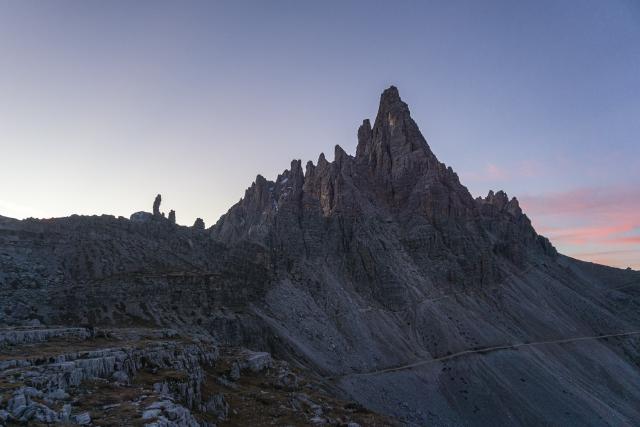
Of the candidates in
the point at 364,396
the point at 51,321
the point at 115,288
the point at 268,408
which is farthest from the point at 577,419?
the point at 51,321

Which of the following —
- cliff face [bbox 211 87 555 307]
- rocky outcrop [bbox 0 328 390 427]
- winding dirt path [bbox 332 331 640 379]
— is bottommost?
winding dirt path [bbox 332 331 640 379]

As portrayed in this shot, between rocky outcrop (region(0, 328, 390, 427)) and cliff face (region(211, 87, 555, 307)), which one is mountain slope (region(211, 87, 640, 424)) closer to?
cliff face (region(211, 87, 555, 307))

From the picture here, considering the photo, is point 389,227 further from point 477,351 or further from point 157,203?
point 157,203

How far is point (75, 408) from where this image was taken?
25062 millimetres

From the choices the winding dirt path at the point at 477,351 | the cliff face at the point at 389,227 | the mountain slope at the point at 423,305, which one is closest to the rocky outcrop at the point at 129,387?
the mountain slope at the point at 423,305

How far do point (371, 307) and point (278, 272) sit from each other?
95.3ft

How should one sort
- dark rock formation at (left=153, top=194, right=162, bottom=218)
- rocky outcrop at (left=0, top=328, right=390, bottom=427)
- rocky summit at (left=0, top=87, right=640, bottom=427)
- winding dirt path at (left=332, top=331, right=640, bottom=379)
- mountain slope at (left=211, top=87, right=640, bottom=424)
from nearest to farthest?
1. rocky outcrop at (left=0, top=328, right=390, bottom=427)
2. rocky summit at (left=0, top=87, right=640, bottom=427)
3. winding dirt path at (left=332, top=331, right=640, bottom=379)
4. mountain slope at (left=211, top=87, right=640, bottom=424)
5. dark rock formation at (left=153, top=194, right=162, bottom=218)

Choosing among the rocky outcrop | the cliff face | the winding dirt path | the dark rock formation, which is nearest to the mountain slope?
the cliff face

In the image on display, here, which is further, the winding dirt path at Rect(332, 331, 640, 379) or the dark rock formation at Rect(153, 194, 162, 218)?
the dark rock formation at Rect(153, 194, 162, 218)

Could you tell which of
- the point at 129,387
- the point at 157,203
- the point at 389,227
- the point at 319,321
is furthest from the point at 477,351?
the point at 129,387

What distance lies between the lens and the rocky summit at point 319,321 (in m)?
38.2

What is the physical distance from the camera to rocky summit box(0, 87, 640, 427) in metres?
38.2

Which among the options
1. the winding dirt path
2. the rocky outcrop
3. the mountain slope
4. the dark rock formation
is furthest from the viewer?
the dark rock formation

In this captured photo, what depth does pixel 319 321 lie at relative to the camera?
112500 mm
